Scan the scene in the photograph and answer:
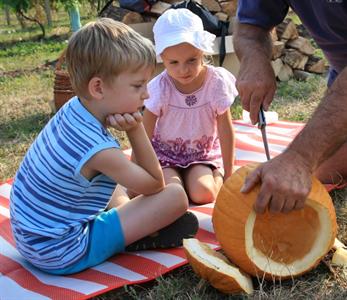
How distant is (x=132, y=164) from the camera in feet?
5.69

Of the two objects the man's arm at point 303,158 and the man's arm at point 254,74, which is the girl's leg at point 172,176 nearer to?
the man's arm at point 254,74

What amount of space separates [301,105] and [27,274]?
274 centimetres

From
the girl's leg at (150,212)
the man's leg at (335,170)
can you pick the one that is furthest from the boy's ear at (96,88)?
the man's leg at (335,170)

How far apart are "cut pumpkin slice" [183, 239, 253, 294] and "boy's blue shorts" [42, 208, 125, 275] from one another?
1.03 feet

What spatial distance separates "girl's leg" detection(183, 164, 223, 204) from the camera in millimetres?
2312

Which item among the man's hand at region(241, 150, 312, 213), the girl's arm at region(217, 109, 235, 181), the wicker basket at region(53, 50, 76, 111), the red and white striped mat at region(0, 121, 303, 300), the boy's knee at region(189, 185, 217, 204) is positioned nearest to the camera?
the man's hand at region(241, 150, 312, 213)

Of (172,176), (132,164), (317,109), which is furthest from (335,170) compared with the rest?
(132,164)

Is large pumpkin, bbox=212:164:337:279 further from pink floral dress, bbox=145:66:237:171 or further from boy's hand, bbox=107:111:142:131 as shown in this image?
pink floral dress, bbox=145:66:237:171

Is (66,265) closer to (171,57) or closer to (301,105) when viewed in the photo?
(171,57)

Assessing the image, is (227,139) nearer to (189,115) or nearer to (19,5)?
(189,115)

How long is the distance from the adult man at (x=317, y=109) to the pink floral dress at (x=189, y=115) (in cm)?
30

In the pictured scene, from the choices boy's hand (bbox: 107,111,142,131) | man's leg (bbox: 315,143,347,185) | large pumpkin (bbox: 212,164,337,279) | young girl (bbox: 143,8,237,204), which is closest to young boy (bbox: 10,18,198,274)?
boy's hand (bbox: 107,111,142,131)

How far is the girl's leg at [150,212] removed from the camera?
1867mm

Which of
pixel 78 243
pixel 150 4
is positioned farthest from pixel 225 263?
pixel 150 4
